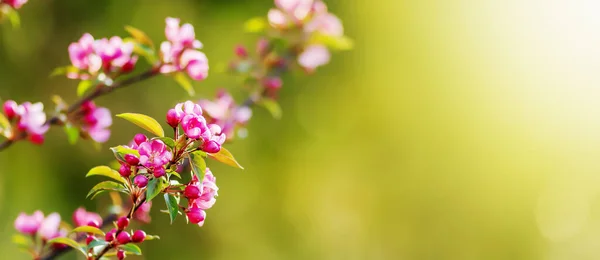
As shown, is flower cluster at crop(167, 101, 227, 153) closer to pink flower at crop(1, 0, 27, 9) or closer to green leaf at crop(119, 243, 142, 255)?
green leaf at crop(119, 243, 142, 255)

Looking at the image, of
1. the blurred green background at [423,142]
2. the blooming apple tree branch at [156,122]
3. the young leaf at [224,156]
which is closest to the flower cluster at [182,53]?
the blooming apple tree branch at [156,122]

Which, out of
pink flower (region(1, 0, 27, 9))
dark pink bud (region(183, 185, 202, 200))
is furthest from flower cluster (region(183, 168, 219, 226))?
pink flower (region(1, 0, 27, 9))

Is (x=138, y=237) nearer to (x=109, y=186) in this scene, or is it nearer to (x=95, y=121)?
(x=109, y=186)

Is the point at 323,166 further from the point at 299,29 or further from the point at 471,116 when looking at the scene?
the point at 299,29

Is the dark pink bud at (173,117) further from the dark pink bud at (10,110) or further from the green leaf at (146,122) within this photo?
the dark pink bud at (10,110)

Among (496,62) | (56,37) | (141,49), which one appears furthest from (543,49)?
(141,49)

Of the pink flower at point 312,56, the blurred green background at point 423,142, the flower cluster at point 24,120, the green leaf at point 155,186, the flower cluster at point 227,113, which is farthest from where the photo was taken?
the blurred green background at point 423,142
